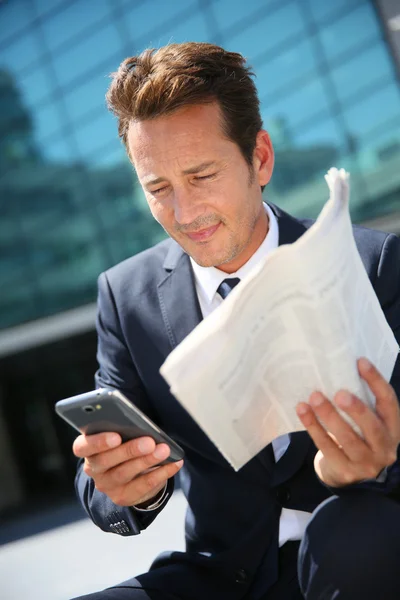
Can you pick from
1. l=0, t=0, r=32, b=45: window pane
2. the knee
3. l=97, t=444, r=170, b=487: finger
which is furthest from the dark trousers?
l=0, t=0, r=32, b=45: window pane

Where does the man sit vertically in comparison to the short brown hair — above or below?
below

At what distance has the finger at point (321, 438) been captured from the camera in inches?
57.1

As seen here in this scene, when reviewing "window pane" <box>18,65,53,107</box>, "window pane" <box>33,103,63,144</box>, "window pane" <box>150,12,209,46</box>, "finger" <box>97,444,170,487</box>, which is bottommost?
"finger" <box>97,444,170,487</box>

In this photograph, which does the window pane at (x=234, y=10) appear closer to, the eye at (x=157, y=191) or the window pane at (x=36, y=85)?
the window pane at (x=36, y=85)

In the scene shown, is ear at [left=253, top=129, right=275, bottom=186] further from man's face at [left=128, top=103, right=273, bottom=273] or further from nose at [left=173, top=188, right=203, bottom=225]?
nose at [left=173, top=188, right=203, bottom=225]

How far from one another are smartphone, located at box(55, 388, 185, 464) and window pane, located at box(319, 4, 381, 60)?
12455mm

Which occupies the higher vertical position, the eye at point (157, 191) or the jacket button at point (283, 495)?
the eye at point (157, 191)

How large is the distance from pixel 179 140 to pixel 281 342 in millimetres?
854

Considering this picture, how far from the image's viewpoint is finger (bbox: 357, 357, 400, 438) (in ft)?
4.75

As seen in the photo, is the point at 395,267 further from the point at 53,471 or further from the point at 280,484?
the point at 53,471

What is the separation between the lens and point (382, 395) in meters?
1.46

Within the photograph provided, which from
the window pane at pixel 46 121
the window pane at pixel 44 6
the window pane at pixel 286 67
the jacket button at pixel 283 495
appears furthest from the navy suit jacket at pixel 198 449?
the window pane at pixel 44 6

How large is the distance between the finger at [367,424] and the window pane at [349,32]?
12.6 metres

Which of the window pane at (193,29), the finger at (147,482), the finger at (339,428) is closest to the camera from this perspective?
the finger at (339,428)
